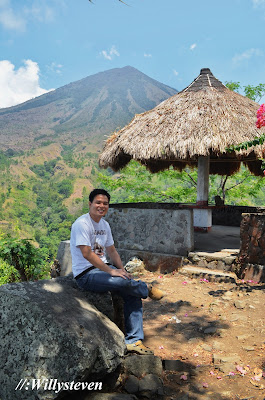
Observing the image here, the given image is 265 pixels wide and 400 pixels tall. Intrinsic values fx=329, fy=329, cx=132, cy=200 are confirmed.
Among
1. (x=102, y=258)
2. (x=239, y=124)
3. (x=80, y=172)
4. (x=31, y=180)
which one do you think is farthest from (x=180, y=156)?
(x=80, y=172)

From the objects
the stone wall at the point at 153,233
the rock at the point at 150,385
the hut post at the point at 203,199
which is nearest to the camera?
the rock at the point at 150,385

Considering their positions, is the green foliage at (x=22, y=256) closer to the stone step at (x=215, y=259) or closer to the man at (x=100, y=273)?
the stone step at (x=215, y=259)

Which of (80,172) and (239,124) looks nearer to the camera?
(239,124)

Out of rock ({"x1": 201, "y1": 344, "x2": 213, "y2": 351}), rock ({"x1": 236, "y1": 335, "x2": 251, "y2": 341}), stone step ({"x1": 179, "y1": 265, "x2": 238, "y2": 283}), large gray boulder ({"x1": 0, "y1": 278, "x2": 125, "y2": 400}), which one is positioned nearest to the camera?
large gray boulder ({"x1": 0, "y1": 278, "x2": 125, "y2": 400})

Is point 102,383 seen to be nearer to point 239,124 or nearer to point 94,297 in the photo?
point 94,297

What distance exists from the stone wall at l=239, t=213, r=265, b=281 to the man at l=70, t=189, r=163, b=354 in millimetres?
2908

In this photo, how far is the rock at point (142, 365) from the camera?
2594mm

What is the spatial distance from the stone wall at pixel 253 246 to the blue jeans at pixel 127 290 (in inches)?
115

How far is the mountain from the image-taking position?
143 m

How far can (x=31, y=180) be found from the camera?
100 metres

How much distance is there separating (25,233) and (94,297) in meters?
67.7

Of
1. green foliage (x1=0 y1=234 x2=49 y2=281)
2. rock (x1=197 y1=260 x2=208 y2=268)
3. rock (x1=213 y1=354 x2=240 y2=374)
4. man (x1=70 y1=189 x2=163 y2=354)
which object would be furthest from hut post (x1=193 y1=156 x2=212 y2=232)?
man (x1=70 y1=189 x2=163 y2=354)

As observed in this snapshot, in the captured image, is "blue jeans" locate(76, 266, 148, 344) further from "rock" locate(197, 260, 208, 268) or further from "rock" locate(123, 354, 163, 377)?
"rock" locate(197, 260, 208, 268)

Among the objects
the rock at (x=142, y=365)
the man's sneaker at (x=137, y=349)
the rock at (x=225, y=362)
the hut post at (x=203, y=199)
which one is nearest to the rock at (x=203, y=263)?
the hut post at (x=203, y=199)
